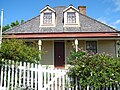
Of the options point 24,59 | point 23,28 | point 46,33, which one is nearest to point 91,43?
point 46,33

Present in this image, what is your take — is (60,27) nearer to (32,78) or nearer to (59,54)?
(59,54)

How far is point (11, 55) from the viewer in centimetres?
851

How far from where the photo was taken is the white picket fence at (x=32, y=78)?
23.8 feet

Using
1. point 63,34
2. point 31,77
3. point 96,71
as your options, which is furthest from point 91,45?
point 31,77

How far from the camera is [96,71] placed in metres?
6.96

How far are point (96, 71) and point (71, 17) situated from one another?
41.2 feet

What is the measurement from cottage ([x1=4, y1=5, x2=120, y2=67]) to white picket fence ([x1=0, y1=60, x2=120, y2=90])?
854 centimetres

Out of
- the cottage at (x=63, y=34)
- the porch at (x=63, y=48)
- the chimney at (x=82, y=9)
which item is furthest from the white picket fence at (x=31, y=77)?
the chimney at (x=82, y=9)

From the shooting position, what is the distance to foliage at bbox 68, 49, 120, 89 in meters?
6.84

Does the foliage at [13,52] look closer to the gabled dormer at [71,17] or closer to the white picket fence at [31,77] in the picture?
the white picket fence at [31,77]

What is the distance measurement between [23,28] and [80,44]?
18.9ft

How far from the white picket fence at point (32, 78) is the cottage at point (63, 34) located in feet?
28.0

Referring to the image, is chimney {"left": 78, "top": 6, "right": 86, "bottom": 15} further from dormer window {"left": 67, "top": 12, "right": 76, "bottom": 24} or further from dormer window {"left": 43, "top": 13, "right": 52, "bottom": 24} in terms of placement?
dormer window {"left": 43, "top": 13, "right": 52, "bottom": 24}

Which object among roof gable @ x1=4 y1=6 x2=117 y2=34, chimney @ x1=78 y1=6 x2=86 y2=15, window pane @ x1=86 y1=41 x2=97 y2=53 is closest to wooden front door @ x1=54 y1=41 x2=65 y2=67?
roof gable @ x1=4 y1=6 x2=117 y2=34
